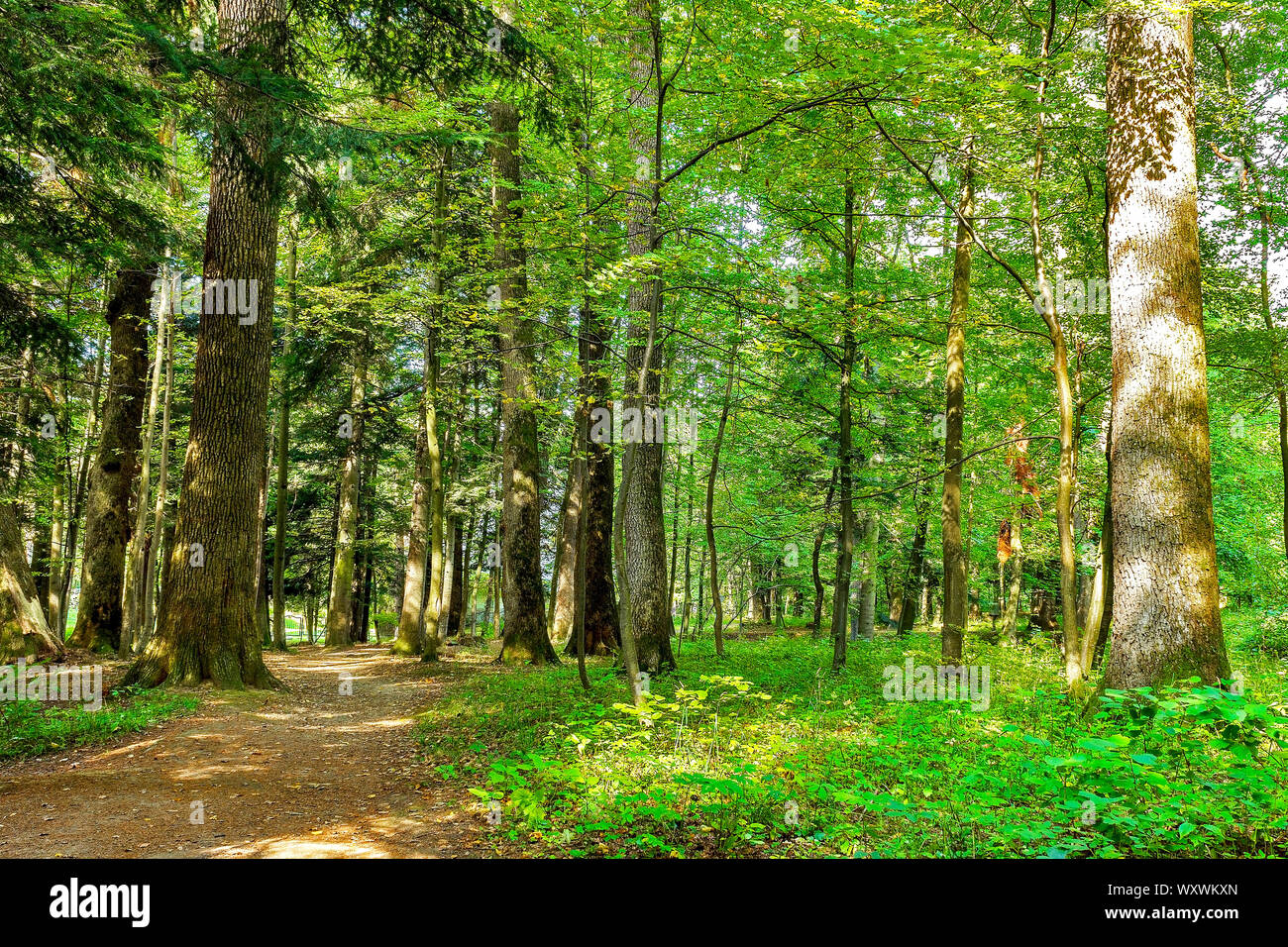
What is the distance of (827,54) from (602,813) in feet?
21.2

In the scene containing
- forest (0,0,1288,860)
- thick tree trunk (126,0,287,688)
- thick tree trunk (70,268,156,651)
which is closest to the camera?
forest (0,0,1288,860)

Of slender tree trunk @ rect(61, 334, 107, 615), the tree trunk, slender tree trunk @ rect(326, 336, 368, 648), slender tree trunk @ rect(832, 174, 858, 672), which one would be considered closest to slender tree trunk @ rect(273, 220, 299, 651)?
slender tree trunk @ rect(326, 336, 368, 648)

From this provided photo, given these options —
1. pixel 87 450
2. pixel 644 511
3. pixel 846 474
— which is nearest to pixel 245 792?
pixel 644 511

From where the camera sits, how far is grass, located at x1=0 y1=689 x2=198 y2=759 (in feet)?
20.7

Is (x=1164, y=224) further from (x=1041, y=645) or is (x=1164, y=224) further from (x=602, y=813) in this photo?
(x=1041, y=645)

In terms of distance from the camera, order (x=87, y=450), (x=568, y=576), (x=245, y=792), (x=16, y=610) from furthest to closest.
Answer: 1. (x=87, y=450)
2. (x=568, y=576)
3. (x=16, y=610)
4. (x=245, y=792)

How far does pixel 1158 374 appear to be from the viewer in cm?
541

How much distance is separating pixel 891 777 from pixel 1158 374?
3.98 m

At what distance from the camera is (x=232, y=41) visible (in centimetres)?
792

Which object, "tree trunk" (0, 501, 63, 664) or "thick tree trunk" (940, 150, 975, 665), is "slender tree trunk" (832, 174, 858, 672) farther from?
"tree trunk" (0, 501, 63, 664)

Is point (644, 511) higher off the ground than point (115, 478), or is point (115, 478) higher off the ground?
point (115, 478)

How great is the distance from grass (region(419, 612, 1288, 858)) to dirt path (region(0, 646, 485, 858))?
0.49m

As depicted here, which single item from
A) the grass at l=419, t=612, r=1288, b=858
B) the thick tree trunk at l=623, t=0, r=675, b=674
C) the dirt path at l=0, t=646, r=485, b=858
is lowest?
the dirt path at l=0, t=646, r=485, b=858

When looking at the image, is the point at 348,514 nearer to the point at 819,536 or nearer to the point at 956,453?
the point at 819,536
